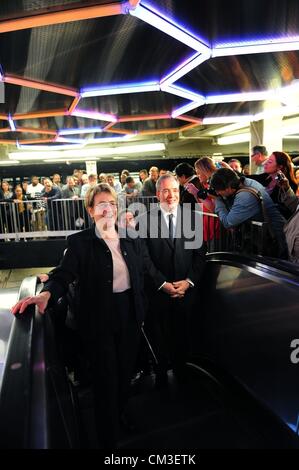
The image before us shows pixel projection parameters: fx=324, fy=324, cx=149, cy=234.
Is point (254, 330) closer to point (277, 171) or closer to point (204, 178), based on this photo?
point (277, 171)

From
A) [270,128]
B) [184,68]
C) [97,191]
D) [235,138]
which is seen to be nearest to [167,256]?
[97,191]

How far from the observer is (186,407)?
2.40 meters

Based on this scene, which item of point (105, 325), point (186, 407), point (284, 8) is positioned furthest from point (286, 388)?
point (284, 8)

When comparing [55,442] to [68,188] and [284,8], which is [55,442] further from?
[68,188]

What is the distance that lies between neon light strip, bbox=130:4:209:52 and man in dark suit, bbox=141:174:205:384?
7.34 feet

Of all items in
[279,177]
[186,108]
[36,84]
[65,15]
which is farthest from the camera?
[186,108]

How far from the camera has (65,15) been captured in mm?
3439

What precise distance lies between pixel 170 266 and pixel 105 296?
784 millimetres

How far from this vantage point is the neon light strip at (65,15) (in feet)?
10.9

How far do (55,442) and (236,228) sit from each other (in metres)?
2.45

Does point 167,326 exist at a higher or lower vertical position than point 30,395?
lower

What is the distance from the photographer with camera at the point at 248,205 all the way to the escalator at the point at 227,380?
38cm

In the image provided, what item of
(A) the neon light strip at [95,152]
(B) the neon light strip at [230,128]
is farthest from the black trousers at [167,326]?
(A) the neon light strip at [95,152]
